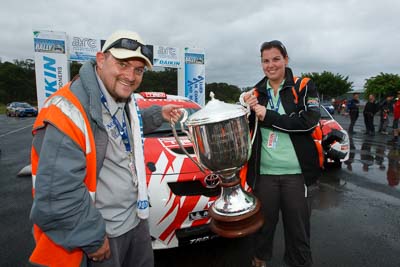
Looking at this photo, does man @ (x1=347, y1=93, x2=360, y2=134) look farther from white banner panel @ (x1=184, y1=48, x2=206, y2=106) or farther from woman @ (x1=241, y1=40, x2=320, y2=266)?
woman @ (x1=241, y1=40, x2=320, y2=266)

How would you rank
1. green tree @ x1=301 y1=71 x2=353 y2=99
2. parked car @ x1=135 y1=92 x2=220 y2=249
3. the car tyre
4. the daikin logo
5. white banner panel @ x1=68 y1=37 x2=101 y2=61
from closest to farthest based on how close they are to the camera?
parked car @ x1=135 y1=92 x2=220 y2=249 → the daikin logo → the car tyre → white banner panel @ x1=68 y1=37 x2=101 y2=61 → green tree @ x1=301 y1=71 x2=353 y2=99

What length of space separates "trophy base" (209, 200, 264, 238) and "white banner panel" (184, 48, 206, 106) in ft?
24.5

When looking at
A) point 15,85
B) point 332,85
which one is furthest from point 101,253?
point 15,85

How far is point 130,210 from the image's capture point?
4.78 feet

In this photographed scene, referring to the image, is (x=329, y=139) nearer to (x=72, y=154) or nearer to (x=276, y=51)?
(x=276, y=51)

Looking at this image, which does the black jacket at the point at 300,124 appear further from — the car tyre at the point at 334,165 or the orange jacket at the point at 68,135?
the car tyre at the point at 334,165

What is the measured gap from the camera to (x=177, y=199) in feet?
7.29

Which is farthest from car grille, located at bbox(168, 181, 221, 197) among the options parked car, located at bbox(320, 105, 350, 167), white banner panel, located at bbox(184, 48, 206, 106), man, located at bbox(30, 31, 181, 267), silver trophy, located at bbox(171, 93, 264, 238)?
white banner panel, located at bbox(184, 48, 206, 106)

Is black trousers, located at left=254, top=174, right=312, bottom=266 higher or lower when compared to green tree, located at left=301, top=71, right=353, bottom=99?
lower

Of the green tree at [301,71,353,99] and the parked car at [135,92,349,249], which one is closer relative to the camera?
the parked car at [135,92,349,249]

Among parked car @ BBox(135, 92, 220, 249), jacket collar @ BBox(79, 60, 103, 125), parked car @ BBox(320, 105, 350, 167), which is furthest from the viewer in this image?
→ parked car @ BBox(320, 105, 350, 167)

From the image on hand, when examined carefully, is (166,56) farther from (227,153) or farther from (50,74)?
(227,153)

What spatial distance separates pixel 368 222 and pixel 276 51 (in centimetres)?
281

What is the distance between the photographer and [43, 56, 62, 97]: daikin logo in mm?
5469
